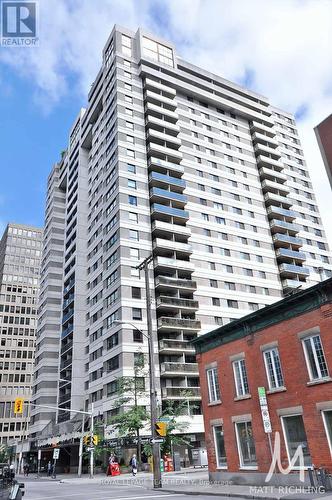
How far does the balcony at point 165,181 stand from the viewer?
6074 cm

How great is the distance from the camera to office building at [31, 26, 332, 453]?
53.6 m

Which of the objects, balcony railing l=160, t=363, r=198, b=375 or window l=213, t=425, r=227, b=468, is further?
balcony railing l=160, t=363, r=198, b=375

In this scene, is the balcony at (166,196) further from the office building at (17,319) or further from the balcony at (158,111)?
the office building at (17,319)

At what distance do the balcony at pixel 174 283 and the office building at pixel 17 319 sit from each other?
245 feet

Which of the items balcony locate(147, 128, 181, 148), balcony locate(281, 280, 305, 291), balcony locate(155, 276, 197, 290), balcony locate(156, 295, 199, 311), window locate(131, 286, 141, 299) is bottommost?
balcony locate(156, 295, 199, 311)

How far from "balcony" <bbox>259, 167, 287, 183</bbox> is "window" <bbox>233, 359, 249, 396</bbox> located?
186ft

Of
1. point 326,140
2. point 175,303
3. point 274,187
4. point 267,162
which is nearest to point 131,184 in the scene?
point 175,303

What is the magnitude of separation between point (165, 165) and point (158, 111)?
981 centimetres

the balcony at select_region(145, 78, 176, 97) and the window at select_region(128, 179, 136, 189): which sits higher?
the balcony at select_region(145, 78, 176, 97)

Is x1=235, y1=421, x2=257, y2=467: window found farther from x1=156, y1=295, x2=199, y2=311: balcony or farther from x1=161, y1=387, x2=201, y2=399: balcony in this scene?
x1=156, y1=295, x2=199, y2=311: balcony

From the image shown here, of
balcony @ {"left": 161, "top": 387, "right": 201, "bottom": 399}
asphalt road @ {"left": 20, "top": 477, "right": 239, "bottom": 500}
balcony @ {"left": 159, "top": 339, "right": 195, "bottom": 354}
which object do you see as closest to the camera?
asphalt road @ {"left": 20, "top": 477, "right": 239, "bottom": 500}

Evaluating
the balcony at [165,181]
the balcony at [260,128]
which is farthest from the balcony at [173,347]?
the balcony at [260,128]

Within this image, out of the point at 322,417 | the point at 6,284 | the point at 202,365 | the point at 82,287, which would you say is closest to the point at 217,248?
the point at 82,287

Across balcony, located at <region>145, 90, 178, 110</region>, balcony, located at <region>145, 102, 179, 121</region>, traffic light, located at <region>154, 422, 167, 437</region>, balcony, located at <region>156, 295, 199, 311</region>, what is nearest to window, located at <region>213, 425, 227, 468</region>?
traffic light, located at <region>154, 422, 167, 437</region>
